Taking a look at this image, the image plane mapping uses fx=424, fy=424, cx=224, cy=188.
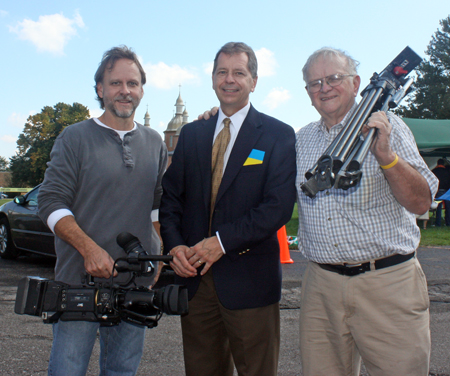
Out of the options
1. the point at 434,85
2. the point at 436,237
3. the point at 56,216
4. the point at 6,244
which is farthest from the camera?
the point at 434,85

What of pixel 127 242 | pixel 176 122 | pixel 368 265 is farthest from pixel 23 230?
pixel 176 122

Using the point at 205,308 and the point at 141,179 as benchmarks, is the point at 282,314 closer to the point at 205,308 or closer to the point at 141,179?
the point at 205,308

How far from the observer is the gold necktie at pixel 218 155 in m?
2.72

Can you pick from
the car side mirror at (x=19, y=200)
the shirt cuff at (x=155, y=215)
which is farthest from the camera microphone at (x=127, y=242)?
the car side mirror at (x=19, y=200)

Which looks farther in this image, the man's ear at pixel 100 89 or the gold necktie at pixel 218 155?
the man's ear at pixel 100 89

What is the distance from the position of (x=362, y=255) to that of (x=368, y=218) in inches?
8.2

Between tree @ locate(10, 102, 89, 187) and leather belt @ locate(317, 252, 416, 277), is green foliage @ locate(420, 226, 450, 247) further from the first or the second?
tree @ locate(10, 102, 89, 187)

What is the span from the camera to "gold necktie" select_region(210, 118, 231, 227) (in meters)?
2.72

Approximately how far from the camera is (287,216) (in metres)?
2.55

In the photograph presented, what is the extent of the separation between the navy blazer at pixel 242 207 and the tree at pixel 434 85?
4639cm

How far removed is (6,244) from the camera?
29.3 ft

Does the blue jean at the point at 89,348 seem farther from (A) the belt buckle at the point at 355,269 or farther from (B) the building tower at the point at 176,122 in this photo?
(B) the building tower at the point at 176,122

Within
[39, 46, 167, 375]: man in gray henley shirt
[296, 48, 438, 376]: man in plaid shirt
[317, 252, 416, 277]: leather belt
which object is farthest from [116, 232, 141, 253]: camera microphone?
[317, 252, 416, 277]: leather belt

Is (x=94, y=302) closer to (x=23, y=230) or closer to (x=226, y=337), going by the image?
(x=226, y=337)
